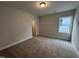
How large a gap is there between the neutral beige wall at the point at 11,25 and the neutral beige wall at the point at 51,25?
253cm

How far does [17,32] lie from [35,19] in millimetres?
2877

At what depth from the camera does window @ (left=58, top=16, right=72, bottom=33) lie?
467 centimetres

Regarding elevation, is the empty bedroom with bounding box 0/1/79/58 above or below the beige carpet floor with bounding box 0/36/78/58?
above

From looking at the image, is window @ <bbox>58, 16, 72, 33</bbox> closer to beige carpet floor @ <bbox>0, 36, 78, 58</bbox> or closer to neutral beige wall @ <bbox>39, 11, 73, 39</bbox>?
Answer: neutral beige wall @ <bbox>39, 11, 73, 39</bbox>

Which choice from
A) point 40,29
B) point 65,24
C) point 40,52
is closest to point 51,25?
point 65,24

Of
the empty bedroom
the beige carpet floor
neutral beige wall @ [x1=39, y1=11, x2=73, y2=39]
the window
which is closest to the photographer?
the beige carpet floor

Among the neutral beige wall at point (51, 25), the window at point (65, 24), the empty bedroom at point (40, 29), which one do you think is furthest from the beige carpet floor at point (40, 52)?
the neutral beige wall at point (51, 25)

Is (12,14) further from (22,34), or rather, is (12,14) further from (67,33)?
(67,33)

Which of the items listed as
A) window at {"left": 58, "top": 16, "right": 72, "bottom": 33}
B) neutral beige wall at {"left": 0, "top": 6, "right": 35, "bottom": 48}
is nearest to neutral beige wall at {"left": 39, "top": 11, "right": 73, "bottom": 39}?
window at {"left": 58, "top": 16, "right": 72, "bottom": 33}

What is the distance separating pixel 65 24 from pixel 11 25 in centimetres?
393

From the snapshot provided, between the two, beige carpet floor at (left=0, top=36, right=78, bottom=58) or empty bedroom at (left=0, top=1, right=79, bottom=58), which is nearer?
beige carpet floor at (left=0, top=36, right=78, bottom=58)

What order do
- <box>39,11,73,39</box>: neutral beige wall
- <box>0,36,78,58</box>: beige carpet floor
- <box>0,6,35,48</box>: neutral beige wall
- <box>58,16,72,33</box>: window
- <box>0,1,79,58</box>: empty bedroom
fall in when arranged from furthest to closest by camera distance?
<box>39,11,73,39</box>: neutral beige wall
<box>58,16,72,33</box>: window
<box>0,6,35,48</box>: neutral beige wall
<box>0,1,79,58</box>: empty bedroom
<box>0,36,78,58</box>: beige carpet floor

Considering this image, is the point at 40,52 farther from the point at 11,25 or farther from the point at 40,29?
the point at 40,29

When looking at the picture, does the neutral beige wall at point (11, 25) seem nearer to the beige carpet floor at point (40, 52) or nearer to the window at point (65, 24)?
the beige carpet floor at point (40, 52)
